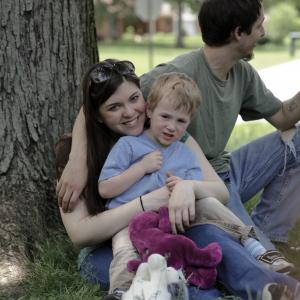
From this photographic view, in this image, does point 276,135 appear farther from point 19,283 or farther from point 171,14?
point 171,14

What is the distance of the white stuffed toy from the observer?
2.82m

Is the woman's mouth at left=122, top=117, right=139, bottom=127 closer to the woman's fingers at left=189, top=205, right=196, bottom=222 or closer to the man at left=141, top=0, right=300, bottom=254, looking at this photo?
the man at left=141, top=0, right=300, bottom=254

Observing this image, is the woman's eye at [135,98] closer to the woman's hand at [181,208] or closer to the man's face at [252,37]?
the woman's hand at [181,208]

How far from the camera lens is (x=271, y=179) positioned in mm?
4266

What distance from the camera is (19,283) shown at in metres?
3.65

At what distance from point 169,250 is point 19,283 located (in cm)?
96

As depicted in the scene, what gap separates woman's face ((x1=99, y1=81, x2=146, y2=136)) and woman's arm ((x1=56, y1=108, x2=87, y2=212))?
0.63 feet

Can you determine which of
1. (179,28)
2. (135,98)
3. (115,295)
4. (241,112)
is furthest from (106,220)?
(179,28)

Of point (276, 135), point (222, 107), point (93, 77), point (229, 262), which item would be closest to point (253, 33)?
point (222, 107)

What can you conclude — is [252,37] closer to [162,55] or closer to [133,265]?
[133,265]

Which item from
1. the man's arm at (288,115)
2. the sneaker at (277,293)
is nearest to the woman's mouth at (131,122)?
the sneaker at (277,293)

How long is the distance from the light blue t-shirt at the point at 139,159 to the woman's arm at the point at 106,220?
7 cm

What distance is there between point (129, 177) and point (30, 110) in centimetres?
91

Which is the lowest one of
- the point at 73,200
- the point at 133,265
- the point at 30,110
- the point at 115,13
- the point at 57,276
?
the point at 115,13
